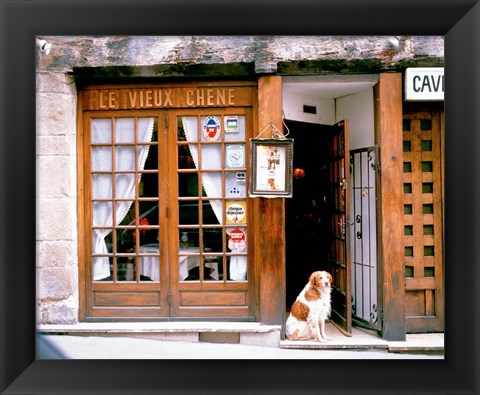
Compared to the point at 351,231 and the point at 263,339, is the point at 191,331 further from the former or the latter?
the point at 351,231

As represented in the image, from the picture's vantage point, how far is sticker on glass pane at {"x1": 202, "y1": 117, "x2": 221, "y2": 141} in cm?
617

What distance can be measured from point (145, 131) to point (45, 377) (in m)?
3.08

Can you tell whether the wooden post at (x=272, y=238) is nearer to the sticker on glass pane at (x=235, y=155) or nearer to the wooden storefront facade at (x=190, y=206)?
the wooden storefront facade at (x=190, y=206)

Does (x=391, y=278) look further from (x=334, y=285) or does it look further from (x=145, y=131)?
(x=145, y=131)

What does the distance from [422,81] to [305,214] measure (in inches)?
168

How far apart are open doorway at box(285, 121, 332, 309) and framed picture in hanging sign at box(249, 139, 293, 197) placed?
8.72ft

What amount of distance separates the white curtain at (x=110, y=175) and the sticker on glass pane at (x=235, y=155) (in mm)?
1010

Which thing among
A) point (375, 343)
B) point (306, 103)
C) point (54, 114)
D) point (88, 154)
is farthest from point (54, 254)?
point (375, 343)

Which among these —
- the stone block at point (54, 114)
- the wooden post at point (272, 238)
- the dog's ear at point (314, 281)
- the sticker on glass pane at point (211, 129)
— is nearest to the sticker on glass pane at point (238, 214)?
the wooden post at point (272, 238)

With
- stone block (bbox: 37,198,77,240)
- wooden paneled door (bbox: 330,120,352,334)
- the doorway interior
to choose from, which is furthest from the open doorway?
stone block (bbox: 37,198,77,240)

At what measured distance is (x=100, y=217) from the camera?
6289 mm

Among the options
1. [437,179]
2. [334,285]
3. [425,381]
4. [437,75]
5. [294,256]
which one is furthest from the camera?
[294,256]

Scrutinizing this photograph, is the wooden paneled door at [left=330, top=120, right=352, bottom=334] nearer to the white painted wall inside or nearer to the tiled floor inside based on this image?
the tiled floor inside

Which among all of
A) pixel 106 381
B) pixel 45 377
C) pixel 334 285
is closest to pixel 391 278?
pixel 334 285
